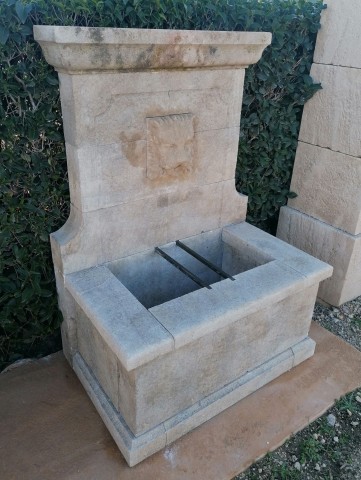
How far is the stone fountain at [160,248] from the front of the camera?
7.59 ft

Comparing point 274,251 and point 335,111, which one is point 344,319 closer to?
point 274,251

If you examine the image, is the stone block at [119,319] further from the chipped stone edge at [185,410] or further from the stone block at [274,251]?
the stone block at [274,251]

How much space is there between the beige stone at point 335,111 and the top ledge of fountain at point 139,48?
1.00 metres

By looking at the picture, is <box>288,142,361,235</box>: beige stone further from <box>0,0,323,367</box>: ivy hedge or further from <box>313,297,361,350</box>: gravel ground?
<box>313,297,361,350</box>: gravel ground

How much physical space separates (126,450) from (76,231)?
138 centimetres

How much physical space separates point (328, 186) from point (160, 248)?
177cm

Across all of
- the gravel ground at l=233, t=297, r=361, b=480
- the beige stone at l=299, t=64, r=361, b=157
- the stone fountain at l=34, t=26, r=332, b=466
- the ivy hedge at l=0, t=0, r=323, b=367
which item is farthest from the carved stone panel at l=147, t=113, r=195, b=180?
the gravel ground at l=233, t=297, r=361, b=480

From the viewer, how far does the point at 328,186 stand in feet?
12.5

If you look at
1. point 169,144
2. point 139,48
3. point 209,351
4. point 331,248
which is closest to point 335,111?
point 331,248

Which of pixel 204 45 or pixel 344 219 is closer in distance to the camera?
pixel 204 45

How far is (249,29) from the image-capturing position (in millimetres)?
3172

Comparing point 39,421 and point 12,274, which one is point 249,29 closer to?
point 12,274

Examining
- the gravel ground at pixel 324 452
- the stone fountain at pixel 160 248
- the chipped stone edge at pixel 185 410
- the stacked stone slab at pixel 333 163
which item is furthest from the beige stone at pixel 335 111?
the gravel ground at pixel 324 452

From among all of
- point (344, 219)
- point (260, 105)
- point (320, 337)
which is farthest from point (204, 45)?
point (320, 337)
